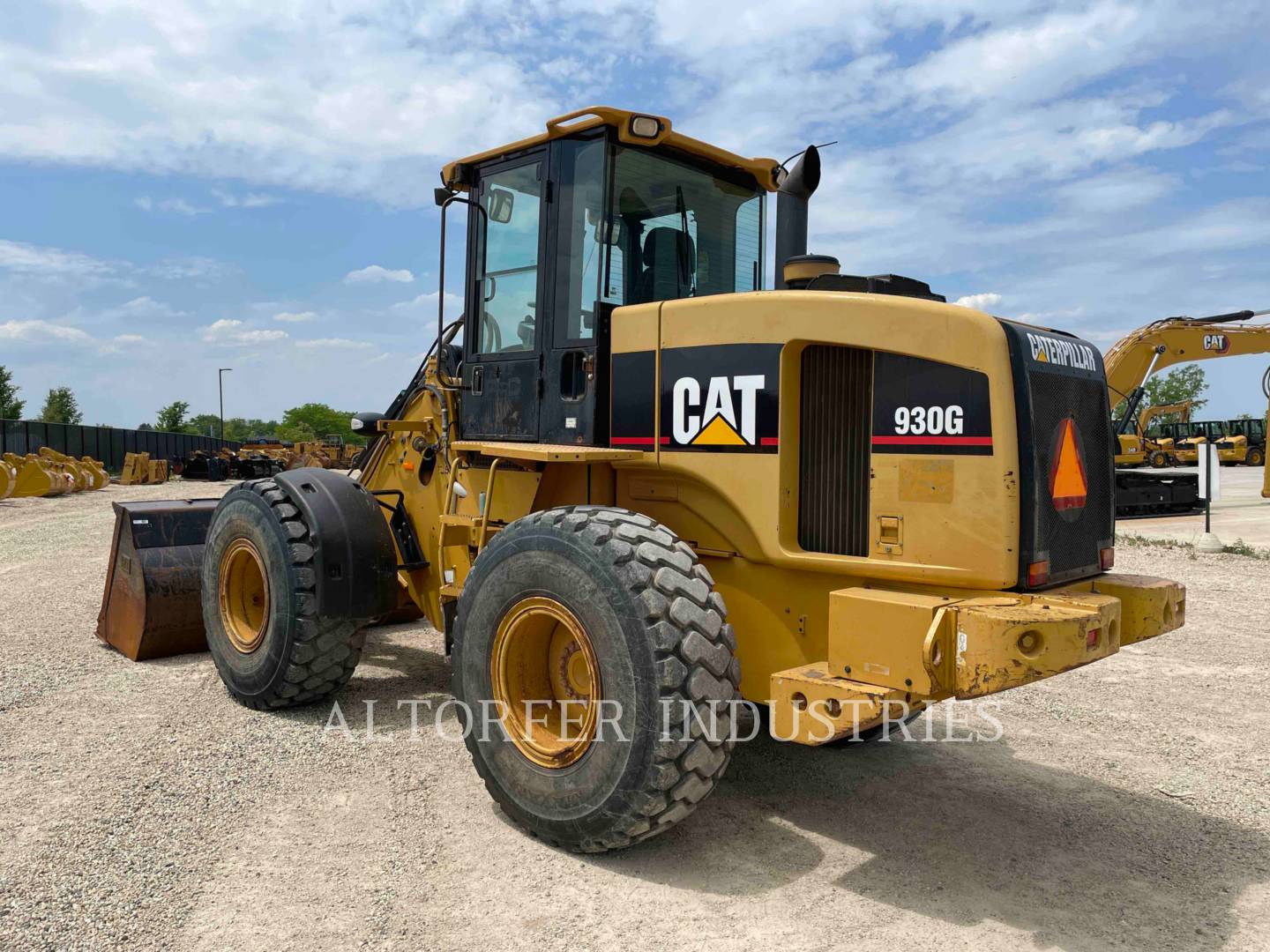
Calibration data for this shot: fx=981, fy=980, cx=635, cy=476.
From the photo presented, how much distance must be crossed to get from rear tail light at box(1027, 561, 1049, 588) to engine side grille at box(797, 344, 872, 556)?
60 centimetres

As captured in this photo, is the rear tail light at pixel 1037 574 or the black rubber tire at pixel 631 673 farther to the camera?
the rear tail light at pixel 1037 574

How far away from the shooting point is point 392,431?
20.0 ft

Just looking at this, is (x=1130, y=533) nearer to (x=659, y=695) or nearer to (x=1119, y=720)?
(x=1119, y=720)

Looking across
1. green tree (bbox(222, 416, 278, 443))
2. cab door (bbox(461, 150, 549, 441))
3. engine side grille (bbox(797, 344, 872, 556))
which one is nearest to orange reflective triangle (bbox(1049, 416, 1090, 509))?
engine side grille (bbox(797, 344, 872, 556))

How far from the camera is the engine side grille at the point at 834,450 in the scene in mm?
3820

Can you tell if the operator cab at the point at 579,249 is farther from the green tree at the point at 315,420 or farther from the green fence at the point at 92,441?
the green tree at the point at 315,420

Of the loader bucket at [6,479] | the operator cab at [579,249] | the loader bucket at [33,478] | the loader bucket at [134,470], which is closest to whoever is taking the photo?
the operator cab at [579,249]

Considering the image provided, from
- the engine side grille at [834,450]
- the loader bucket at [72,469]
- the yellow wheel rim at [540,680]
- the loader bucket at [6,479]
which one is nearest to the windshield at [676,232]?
the engine side grille at [834,450]

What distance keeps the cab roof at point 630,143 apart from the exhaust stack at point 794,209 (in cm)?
44

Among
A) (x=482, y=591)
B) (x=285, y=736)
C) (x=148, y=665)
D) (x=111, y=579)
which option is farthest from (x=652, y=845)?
(x=111, y=579)

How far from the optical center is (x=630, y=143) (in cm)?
466

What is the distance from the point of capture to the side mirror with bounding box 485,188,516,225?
17.0ft

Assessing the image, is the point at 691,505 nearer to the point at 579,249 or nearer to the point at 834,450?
the point at 834,450

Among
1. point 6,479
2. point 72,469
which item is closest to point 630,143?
point 6,479
